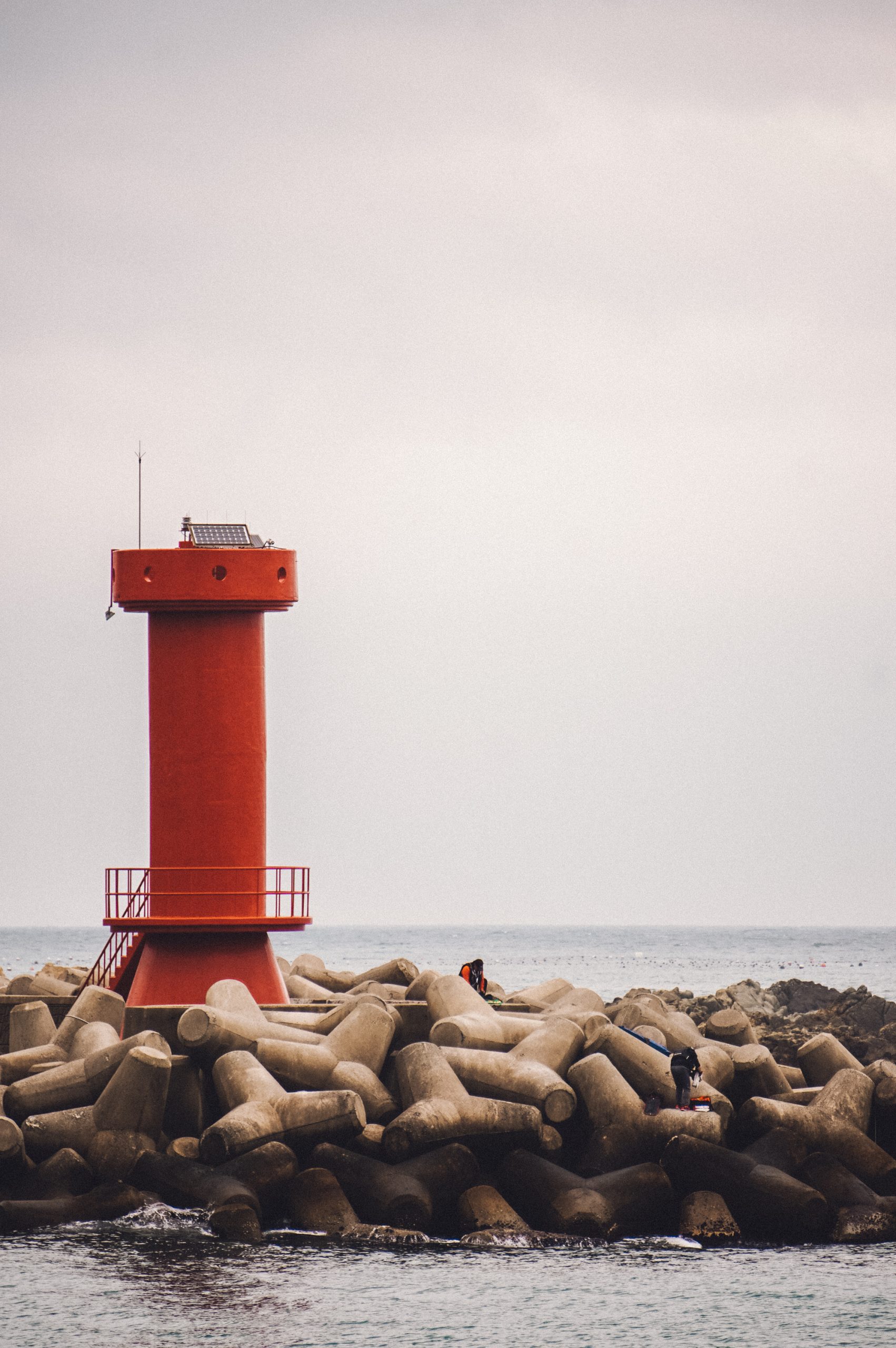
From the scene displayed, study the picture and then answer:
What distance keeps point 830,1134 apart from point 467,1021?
403 cm

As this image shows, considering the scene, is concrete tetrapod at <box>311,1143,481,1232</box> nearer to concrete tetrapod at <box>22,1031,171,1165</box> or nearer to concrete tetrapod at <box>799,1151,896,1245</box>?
concrete tetrapod at <box>22,1031,171,1165</box>

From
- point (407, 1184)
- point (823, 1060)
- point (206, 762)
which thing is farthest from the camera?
point (206, 762)

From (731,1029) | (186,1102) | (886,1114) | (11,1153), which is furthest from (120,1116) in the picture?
(731,1029)

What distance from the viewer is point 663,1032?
22.1 m

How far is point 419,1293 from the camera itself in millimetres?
16438

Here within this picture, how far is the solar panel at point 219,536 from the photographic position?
2303 centimetres

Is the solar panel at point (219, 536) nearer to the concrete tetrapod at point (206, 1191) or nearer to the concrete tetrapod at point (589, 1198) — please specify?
the concrete tetrapod at point (206, 1191)

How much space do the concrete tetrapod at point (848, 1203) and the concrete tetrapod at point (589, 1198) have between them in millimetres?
1563

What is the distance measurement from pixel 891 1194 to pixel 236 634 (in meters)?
9.87

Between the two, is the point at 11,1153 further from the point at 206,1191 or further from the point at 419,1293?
the point at 419,1293

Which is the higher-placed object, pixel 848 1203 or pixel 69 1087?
pixel 69 1087

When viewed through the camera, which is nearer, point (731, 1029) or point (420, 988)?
point (420, 988)

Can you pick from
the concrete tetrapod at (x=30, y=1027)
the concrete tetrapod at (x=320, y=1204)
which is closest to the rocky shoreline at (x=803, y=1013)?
the concrete tetrapod at (x=320, y=1204)

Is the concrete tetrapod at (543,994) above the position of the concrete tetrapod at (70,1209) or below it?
above
